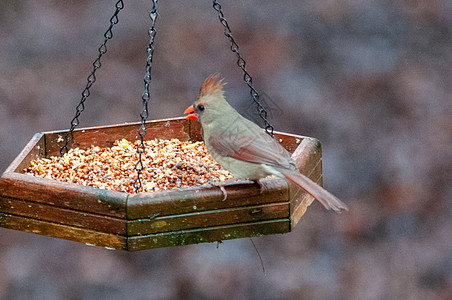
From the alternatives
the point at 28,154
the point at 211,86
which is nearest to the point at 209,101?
the point at 211,86

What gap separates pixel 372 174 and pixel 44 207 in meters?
3.10

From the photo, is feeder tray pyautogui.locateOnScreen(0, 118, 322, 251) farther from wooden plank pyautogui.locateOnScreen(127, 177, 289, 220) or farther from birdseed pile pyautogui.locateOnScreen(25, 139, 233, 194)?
birdseed pile pyautogui.locateOnScreen(25, 139, 233, 194)

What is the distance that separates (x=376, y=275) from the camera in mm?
5727

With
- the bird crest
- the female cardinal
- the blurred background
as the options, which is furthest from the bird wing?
the blurred background

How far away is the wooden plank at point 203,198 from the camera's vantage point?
294 cm

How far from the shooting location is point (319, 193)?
9.38 feet

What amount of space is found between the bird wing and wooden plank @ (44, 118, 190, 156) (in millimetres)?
842

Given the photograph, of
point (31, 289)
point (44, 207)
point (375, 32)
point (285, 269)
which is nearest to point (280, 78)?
point (375, 32)

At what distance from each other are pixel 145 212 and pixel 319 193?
55cm

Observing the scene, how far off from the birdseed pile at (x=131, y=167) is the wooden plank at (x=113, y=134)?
3cm

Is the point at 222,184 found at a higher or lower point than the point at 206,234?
higher

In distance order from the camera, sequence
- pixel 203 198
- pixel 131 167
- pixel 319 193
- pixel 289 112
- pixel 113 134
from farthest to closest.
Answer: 1. pixel 289 112
2. pixel 113 134
3. pixel 131 167
4. pixel 203 198
5. pixel 319 193

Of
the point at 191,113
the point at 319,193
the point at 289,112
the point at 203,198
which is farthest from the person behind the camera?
the point at 289,112

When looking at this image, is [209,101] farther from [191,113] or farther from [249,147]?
[249,147]
